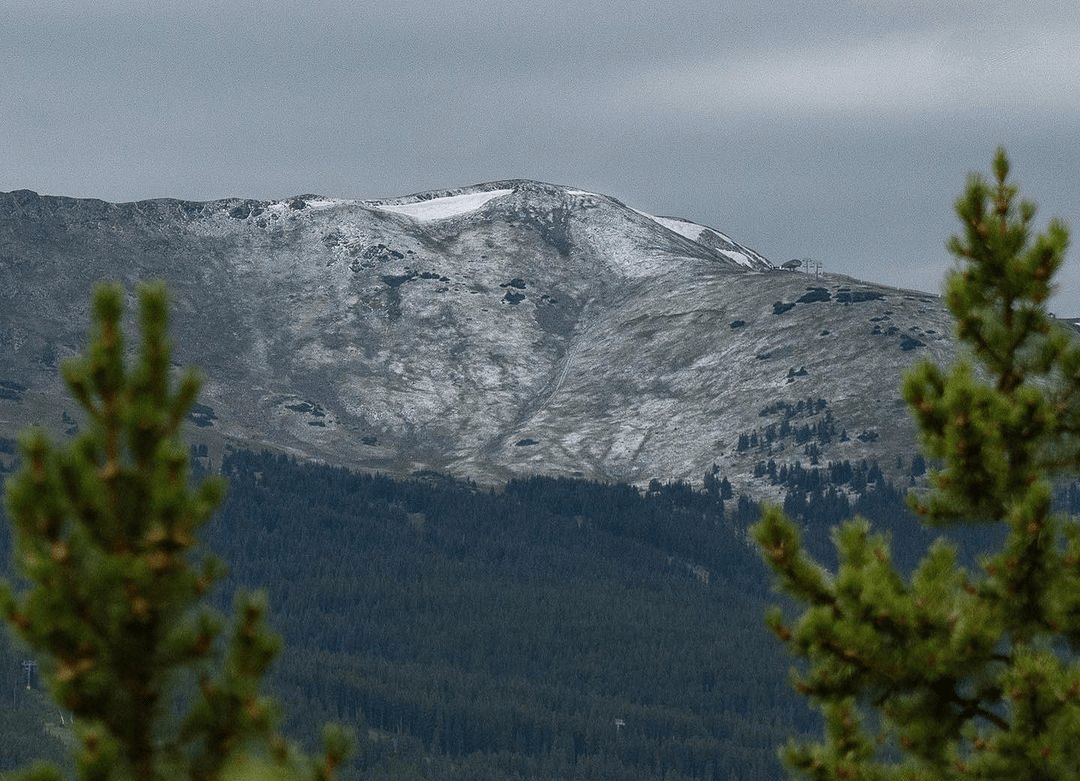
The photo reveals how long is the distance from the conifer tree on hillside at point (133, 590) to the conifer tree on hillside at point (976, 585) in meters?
11.1

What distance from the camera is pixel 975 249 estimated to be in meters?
26.7

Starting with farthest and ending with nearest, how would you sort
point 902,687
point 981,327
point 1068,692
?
1. point 981,327
2. point 902,687
3. point 1068,692

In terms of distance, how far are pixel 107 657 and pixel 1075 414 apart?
17245mm

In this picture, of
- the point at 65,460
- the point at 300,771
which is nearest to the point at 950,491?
the point at 300,771

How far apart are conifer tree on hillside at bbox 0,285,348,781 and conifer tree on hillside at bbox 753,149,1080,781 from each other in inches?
436

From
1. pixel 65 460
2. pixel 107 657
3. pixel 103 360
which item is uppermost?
pixel 103 360

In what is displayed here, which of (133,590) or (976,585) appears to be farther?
(976,585)

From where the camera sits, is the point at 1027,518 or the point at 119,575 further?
the point at 1027,518

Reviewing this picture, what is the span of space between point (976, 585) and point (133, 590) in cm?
1546

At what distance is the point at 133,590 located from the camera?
1423cm

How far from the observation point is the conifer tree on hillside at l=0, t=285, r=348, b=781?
14.0 meters

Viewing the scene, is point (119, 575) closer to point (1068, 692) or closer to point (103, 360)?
point (103, 360)

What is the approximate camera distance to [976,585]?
25250mm

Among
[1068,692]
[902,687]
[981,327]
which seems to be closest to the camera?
[1068,692]
